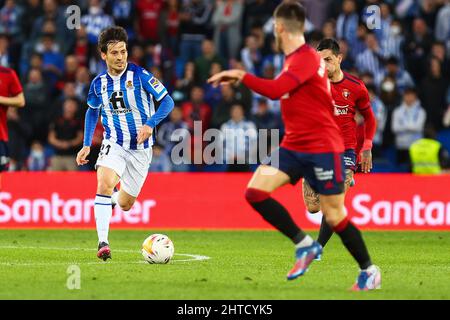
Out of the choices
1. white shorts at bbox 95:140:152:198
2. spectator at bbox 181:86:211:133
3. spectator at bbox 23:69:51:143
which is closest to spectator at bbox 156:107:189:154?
spectator at bbox 181:86:211:133

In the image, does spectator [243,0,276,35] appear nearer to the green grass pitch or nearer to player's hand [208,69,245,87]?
the green grass pitch

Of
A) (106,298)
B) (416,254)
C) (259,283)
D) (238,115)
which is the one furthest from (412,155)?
(106,298)

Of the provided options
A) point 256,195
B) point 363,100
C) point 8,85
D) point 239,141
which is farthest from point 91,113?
point 239,141

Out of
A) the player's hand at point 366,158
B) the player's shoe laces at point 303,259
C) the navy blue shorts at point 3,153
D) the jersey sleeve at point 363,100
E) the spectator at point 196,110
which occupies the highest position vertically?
the jersey sleeve at point 363,100

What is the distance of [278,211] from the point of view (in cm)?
978

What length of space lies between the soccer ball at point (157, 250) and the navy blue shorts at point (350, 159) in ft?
7.58

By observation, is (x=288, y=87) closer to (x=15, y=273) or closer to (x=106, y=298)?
(x=106, y=298)

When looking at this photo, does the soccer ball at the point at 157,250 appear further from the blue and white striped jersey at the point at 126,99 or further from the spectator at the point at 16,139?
the spectator at the point at 16,139

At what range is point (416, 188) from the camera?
19.2 meters

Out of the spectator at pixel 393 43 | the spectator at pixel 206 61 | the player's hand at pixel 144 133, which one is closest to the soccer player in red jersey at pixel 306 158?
the player's hand at pixel 144 133

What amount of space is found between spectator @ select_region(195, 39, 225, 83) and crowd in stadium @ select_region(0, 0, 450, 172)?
21 millimetres

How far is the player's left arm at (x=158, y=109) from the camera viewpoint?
1223 centimetres

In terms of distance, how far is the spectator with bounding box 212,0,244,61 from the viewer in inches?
928
